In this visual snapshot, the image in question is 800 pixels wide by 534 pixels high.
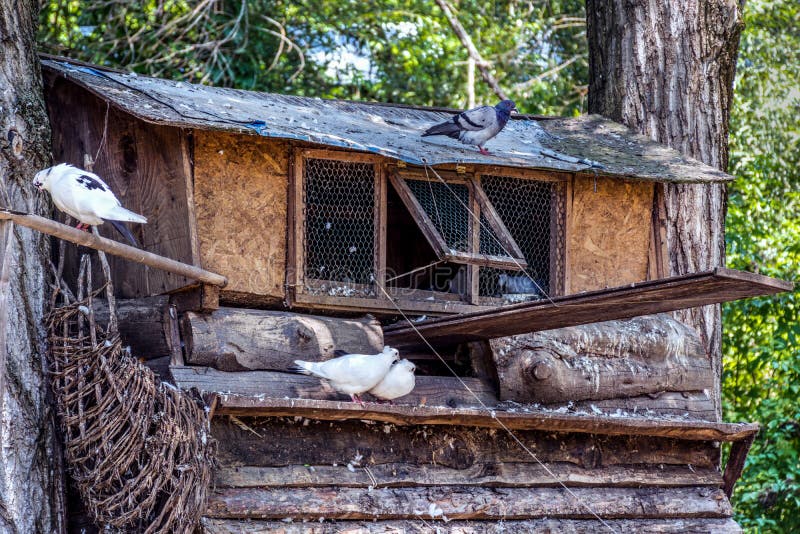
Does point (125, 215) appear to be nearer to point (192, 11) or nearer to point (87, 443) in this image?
point (87, 443)

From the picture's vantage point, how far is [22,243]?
744cm

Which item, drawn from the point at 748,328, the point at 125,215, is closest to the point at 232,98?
the point at 125,215

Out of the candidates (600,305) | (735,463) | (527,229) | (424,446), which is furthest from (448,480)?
(735,463)

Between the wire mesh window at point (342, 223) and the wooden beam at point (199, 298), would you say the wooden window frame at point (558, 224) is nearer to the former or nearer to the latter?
the wire mesh window at point (342, 223)

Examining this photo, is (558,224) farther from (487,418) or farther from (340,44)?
(340,44)

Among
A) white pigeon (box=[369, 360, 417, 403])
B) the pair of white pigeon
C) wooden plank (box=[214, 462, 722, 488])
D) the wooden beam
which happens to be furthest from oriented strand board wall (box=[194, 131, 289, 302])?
wooden plank (box=[214, 462, 722, 488])

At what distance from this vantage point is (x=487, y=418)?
6.95m

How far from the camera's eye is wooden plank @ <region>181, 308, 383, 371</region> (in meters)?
6.71

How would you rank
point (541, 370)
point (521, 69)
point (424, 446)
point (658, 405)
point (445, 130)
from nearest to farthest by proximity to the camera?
point (424, 446), point (541, 370), point (445, 130), point (658, 405), point (521, 69)

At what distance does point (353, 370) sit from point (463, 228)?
1.50 metres

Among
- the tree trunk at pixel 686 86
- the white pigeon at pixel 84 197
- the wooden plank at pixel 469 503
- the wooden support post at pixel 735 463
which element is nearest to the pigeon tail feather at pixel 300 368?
the wooden plank at pixel 469 503

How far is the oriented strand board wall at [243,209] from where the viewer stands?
704cm

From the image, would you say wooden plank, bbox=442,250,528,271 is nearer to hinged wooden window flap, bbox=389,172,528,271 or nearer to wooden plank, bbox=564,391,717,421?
hinged wooden window flap, bbox=389,172,528,271

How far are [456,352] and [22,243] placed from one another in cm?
A: 294
